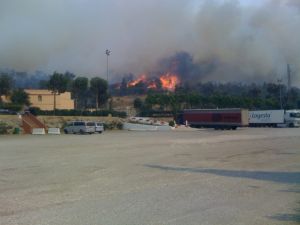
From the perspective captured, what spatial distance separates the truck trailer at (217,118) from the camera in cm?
7519

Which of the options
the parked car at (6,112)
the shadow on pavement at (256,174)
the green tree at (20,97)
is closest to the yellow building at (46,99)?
the green tree at (20,97)

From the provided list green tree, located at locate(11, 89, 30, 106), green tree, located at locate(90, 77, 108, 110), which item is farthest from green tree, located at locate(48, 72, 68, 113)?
green tree, located at locate(90, 77, 108, 110)

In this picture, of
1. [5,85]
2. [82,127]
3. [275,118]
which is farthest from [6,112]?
[275,118]

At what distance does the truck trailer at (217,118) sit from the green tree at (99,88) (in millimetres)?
40774

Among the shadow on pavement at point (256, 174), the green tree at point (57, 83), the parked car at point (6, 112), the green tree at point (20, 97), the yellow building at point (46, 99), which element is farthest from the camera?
the yellow building at point (46, 99)

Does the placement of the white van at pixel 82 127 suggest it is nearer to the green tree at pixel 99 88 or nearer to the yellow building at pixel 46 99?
the yellow building at pixel 46 99

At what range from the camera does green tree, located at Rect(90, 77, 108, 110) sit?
123m

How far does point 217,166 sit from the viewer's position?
2061 cm

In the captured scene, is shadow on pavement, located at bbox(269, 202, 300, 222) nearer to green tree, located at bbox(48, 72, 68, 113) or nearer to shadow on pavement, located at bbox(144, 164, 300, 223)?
shadow on pavement, located at bbox(144, 164, 300, 223)

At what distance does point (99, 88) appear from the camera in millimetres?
123438

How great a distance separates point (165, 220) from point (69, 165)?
38.4 feet

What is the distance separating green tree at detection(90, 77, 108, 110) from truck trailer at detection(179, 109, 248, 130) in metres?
40.8

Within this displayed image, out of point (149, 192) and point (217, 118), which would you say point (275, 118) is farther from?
point (149, 192)

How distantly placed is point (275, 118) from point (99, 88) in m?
52.3
